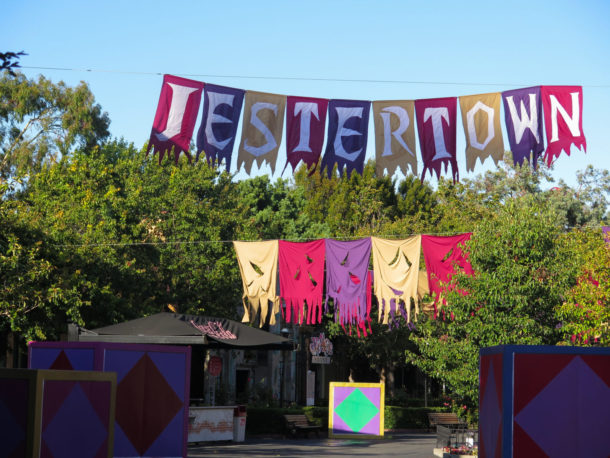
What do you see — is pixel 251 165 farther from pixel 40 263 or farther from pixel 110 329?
pixel 40 263

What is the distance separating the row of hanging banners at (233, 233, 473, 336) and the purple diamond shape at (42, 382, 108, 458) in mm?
13663

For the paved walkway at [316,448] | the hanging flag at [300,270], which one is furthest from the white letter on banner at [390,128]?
the paved walkway at [316,448]

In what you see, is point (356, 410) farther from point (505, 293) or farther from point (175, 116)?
point (175, 116)

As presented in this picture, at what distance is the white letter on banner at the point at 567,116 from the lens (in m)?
17.4

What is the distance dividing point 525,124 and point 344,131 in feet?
12.6

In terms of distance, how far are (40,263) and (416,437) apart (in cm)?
1418

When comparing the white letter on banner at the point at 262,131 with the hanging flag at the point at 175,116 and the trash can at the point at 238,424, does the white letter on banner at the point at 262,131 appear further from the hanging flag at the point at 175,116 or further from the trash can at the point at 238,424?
the trash can at the point at 238,424

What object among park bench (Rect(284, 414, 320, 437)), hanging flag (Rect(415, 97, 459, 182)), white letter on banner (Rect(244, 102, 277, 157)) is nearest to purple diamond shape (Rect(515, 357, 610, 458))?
hanging flag (Rect(415, 97, 459, 182))

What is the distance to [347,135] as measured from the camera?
57.9 feet

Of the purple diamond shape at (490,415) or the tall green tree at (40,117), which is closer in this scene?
the purple diamond shape at (490,415)

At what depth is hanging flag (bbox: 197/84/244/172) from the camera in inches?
681

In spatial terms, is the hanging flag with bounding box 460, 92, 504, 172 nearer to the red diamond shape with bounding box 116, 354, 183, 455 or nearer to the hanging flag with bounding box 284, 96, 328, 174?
the hanging flag with bounding box 284, 96, 328, 174

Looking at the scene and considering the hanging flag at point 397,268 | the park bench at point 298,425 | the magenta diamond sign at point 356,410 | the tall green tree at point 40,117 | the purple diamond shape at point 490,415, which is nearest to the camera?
the purple diamond shape at point 490,415

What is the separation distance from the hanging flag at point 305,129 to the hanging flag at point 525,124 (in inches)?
156
